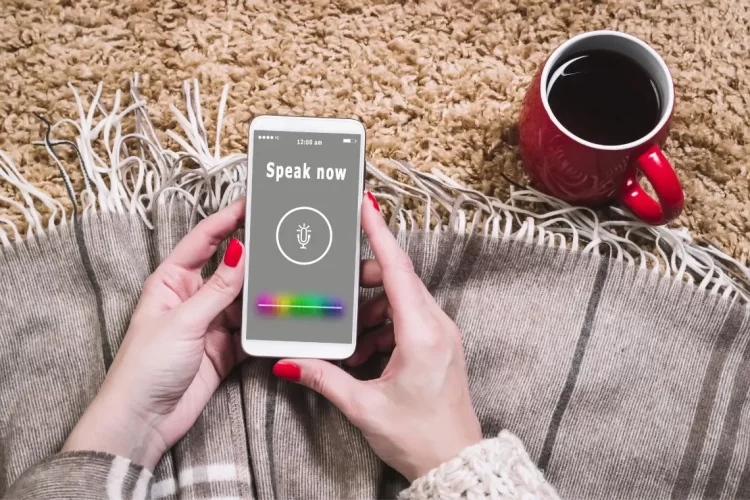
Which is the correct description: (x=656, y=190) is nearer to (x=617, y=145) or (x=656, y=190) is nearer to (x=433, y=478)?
(x=617, y=145)

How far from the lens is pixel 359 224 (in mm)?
661

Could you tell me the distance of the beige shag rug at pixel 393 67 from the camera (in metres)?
0.77

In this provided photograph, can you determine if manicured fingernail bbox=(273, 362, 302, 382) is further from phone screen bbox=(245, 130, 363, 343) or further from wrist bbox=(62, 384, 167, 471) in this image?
wrist bbox=(62, 384, 167, 471)

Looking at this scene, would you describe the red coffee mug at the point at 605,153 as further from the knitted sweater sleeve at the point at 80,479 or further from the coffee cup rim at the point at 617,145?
the knitted sweater sleeve at the point at 80,479

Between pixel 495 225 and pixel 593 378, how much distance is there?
186mm

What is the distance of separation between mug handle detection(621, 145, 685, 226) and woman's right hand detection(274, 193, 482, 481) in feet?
0.73

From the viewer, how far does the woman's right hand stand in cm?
61

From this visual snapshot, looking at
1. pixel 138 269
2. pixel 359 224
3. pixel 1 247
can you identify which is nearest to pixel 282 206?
pixel 359 224

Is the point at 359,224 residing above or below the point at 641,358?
above

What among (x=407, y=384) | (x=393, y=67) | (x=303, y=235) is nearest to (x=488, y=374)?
(x=407, y=384)

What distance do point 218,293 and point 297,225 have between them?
98mm

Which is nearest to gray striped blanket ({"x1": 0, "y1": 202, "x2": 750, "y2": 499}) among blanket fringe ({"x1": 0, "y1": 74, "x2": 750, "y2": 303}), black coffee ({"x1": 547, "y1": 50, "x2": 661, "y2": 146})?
blanket fringe ({"x1": 0, "y1": 74, "x2": 750, "y2": 303})

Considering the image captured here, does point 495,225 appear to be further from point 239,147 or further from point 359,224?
point 239,147

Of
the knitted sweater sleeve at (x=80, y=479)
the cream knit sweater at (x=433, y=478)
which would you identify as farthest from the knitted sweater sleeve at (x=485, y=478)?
the knitted sweater sleeve at (x=80, y=479)
